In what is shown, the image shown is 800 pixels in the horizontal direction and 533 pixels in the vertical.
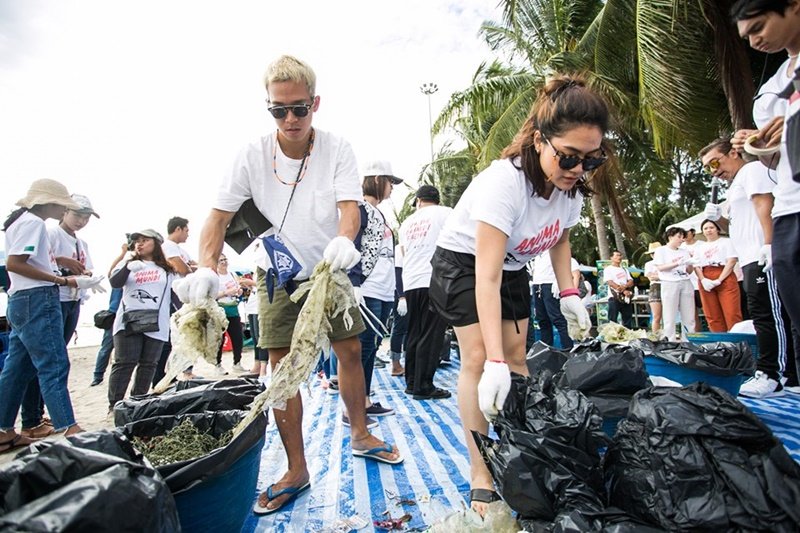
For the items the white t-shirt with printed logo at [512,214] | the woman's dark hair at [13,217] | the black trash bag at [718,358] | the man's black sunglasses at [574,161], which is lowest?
the black trash bag at [718,358]

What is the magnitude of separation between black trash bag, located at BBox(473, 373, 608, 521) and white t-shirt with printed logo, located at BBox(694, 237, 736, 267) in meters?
4.91

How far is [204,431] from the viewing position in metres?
1.85

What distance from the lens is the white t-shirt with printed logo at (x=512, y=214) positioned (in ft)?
5.67

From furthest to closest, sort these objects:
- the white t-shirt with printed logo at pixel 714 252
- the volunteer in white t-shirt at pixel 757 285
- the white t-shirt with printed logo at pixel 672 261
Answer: the white t-shirt with printed logo at pixel 672 261 → the white t-shirt with printed logo at pixel 714 252 → the volunteer in white t-shirt at pixel 757 285

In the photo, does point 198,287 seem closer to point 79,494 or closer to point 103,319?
point 79,494

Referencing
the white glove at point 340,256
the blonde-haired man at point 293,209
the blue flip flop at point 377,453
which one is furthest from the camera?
the blue flip flop at point 377,453

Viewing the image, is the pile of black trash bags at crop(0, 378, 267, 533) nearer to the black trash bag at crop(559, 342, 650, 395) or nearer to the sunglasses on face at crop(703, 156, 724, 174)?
the black trash bag at crop(559, 342, 650, 395)

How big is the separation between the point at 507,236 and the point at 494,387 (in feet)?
1.88

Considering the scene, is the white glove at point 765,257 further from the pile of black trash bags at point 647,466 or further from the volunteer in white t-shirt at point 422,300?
the volunteer in white t-shirt at point 422,300

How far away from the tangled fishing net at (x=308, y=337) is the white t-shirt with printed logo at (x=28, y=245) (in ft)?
7.88

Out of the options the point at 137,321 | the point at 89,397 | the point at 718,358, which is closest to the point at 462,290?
the point at 718,358

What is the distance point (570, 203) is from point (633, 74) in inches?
427

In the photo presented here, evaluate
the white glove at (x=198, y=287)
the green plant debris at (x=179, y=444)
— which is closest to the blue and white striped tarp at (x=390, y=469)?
the green plant debris at (x=179, y=444)

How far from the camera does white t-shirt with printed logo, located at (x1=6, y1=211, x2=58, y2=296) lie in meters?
3.02
